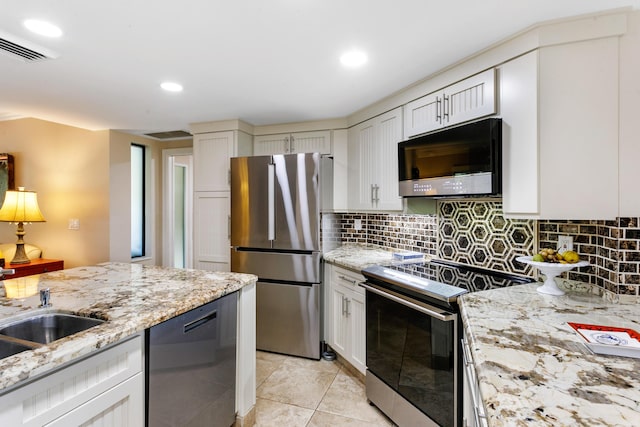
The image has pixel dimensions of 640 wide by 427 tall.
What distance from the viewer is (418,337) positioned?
5.56 feet

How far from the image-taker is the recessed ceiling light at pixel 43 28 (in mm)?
1523

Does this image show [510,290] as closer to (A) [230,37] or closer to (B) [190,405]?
(B) [190,405]

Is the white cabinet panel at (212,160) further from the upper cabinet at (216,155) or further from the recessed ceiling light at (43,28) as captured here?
the recessed ceiling light at (43,28)

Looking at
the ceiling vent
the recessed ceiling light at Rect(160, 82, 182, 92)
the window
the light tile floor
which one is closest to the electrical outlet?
the light tile floor

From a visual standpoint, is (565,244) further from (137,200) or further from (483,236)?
(137,200)

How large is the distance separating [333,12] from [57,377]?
1.73m

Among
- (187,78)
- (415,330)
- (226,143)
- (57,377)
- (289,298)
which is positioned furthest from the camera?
(226,143)

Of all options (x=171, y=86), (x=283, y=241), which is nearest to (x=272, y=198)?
(x=283, y=241)

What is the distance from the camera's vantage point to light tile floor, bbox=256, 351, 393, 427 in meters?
2.00

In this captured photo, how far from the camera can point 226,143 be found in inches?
127

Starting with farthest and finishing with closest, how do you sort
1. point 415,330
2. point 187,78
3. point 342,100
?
point 342,100 < point 187,78 < point 415,330

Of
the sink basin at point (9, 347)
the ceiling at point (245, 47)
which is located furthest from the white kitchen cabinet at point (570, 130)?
the sink basin at point (9, 347)

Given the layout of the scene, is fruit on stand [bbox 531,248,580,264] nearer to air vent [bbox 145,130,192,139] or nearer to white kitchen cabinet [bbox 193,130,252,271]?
white kitchen cabinet [bbox 193,130,252,271]

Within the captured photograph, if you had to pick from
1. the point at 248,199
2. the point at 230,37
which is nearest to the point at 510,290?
the point at 230,37
